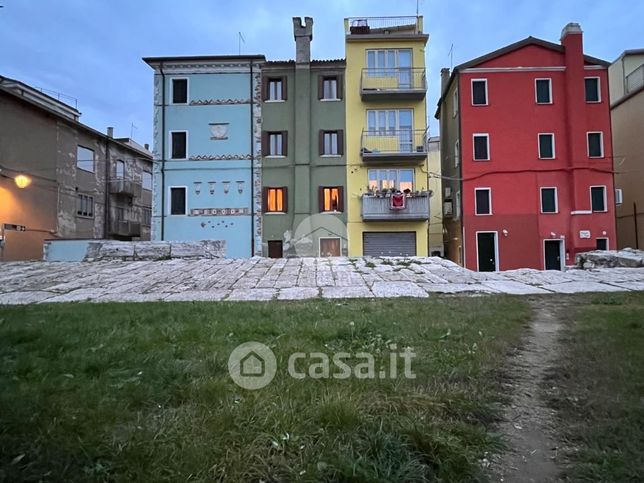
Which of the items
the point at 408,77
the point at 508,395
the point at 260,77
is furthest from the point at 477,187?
the point at 508,395

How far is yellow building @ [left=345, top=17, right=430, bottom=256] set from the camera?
27.3 m

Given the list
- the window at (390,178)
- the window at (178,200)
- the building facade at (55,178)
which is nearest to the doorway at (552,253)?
the window at (390,178)

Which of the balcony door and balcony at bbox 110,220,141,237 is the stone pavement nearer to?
the balcony door

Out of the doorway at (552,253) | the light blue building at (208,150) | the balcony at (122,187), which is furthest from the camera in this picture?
the balcony at (122,187)

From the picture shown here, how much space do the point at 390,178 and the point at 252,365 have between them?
991 inches

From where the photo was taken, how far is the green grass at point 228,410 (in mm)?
2238

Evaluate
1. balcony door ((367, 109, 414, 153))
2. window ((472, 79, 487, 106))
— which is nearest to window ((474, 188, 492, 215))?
balcony door ((367, 109, 414, 153))

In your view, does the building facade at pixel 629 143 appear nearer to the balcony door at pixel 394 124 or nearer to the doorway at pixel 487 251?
the doorway at pixel 487 251

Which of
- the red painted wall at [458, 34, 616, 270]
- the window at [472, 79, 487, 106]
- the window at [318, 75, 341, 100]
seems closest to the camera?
the red painted wall at [458, 34, 616, 270]

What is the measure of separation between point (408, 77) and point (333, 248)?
38.8 ft

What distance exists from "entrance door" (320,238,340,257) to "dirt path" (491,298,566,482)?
22.8 metres

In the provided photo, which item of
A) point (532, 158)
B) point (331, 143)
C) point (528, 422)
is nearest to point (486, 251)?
point (532, 158)

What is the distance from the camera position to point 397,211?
26906 millimetres

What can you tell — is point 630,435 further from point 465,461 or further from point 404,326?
point 404,326
